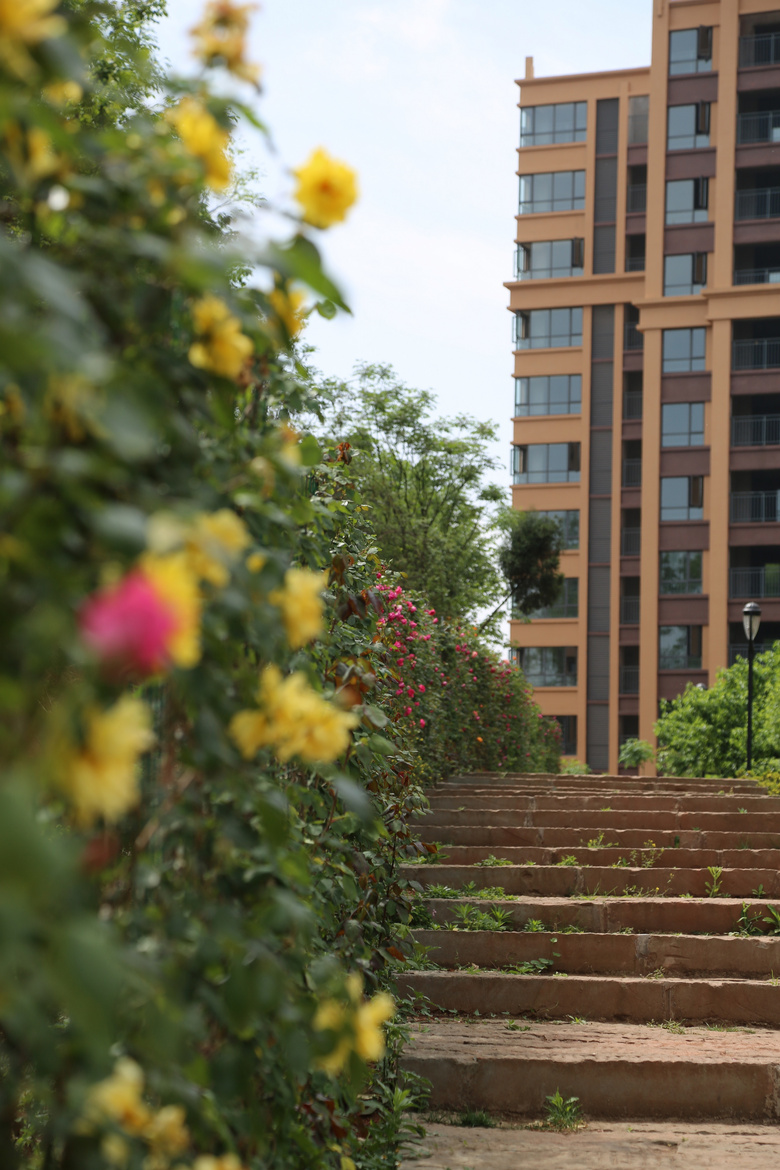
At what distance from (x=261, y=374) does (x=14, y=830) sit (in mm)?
1132

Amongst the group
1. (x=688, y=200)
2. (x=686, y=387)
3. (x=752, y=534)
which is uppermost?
(x=688, y=200)

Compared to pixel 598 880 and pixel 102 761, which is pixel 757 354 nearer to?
pixel 598 880

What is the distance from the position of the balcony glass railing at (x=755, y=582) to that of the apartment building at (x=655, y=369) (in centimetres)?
6

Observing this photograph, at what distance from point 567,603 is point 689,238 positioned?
1321 centimetres

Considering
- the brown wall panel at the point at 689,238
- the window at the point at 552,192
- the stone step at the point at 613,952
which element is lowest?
the stone step at the point at 613,952

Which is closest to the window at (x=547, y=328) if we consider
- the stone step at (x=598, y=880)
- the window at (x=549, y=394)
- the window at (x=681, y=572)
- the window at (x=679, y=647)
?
the window at (x=549, y=394)

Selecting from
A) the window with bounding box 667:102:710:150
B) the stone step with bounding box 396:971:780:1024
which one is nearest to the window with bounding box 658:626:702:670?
the window with bounding box 667:102:710:150

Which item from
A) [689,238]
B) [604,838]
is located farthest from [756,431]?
[604,838]

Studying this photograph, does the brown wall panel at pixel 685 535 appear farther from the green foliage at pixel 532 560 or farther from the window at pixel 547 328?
the window at pixel 547 328

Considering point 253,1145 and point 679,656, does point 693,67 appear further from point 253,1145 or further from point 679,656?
point 253,1145

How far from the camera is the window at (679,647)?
123ft

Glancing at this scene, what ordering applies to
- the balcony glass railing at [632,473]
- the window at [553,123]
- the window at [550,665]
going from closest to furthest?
the balcony glass railing at [632,473] → the window at [550,665] → the window at [553,123]

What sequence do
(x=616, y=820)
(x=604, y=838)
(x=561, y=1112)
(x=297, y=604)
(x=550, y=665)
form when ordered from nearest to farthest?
1. (x=297, y=604)
2. (x=561, y=1112)
3. (x=604, y=838)
4. (x=616, y=820)
5. (x=550, y=665)

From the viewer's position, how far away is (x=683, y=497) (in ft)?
127
